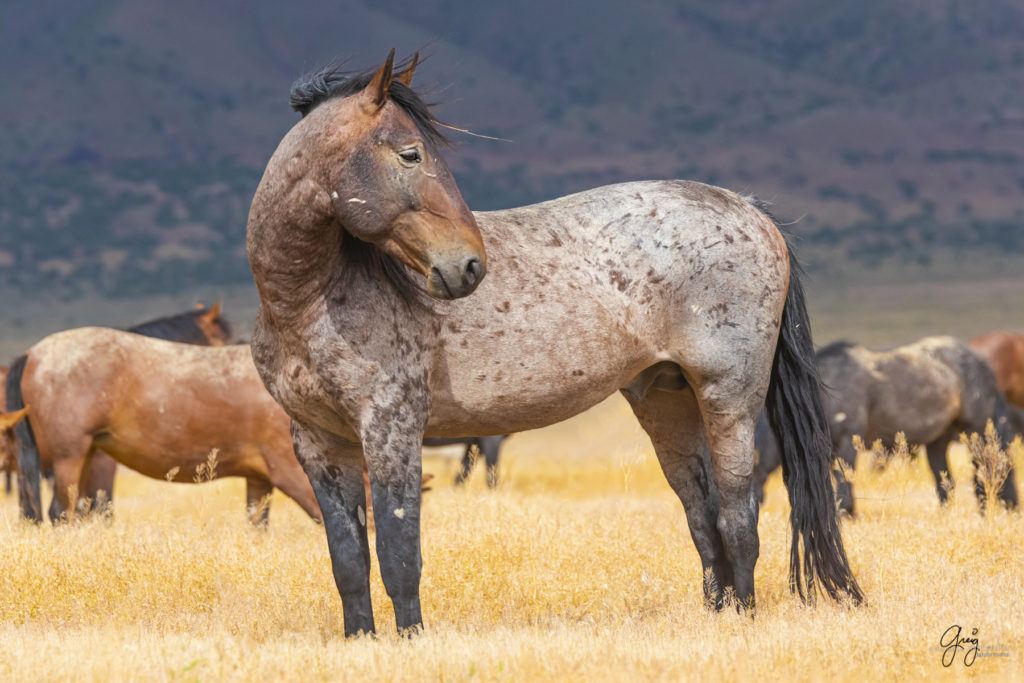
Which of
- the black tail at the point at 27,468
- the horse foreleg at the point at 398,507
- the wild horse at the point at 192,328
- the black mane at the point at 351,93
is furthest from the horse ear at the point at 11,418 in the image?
the horse foreleg at the point at 398,507

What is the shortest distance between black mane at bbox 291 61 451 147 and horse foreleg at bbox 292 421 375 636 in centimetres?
144

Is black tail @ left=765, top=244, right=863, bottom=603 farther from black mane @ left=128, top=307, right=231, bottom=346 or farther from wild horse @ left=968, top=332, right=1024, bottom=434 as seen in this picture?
wild horse @ left=968, top=332, right=1024, bottom=434

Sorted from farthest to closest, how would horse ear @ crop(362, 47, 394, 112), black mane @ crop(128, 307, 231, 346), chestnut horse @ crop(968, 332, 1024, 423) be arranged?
1. chestnut horse @ crop(968, 332, 1024, 423)
2. black mane @ crop(128, 307, 231, 346)
3. horse ear @ crop(362, 47, 394, 112)

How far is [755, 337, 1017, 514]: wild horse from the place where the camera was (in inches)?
470

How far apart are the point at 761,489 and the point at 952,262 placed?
281 feet

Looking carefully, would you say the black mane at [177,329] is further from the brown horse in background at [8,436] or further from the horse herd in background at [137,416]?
the horse herd in background at [137,416]

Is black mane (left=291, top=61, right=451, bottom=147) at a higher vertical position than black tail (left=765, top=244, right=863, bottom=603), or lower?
higher

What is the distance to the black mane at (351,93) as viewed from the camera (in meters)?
4.91

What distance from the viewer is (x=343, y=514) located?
5.17 m

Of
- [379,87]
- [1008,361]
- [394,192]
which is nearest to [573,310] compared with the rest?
[394,192]

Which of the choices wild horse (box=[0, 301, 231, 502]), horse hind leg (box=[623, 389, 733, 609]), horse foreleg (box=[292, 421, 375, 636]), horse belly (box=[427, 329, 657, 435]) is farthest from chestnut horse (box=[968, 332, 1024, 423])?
horse foreleg (box=[292, 421, 375, 636])

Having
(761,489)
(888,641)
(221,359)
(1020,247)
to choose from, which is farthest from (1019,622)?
(1020,247)

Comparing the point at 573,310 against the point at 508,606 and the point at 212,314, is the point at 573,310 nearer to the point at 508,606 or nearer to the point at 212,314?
the point at 508,606

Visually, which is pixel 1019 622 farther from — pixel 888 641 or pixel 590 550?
pixel 590 550
